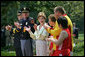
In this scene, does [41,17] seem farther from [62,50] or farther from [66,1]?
[66,1]

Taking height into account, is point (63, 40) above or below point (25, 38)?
above

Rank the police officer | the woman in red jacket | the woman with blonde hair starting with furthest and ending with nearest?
the police officer → the woman with blonde hair → the woman in red jacket

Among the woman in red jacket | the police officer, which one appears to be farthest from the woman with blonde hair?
the woman in red jacket

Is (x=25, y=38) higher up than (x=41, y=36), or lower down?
lower down

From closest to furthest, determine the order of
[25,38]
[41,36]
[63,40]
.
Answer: [63,40] → [41,36] → [25,38]

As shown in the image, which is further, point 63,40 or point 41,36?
point 41,36

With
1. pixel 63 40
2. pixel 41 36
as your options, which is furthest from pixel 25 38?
pixel 63 40

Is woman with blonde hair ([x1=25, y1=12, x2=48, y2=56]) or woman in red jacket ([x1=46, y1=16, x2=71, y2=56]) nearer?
woman in red jacket ([x1=46, y1=16, x2=71, y2=56])

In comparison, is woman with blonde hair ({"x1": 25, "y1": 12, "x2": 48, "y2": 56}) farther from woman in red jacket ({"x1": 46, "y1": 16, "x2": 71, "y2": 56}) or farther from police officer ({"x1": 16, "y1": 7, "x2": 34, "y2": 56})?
woman in red jacket ({"x1": 46, "y1": 16, "x2": 71, "y2": 56})

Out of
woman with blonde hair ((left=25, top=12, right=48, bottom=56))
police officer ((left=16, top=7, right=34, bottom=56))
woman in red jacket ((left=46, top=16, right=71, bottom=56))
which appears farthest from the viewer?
police officer ((left=16, top=7, right=34, bottom=56))

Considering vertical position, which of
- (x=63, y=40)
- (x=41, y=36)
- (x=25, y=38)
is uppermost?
(x=63, y=40)

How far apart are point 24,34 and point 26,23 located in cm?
25

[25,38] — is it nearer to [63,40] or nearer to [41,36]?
[41,36]

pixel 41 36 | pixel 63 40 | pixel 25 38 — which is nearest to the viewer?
pixel 63 40
